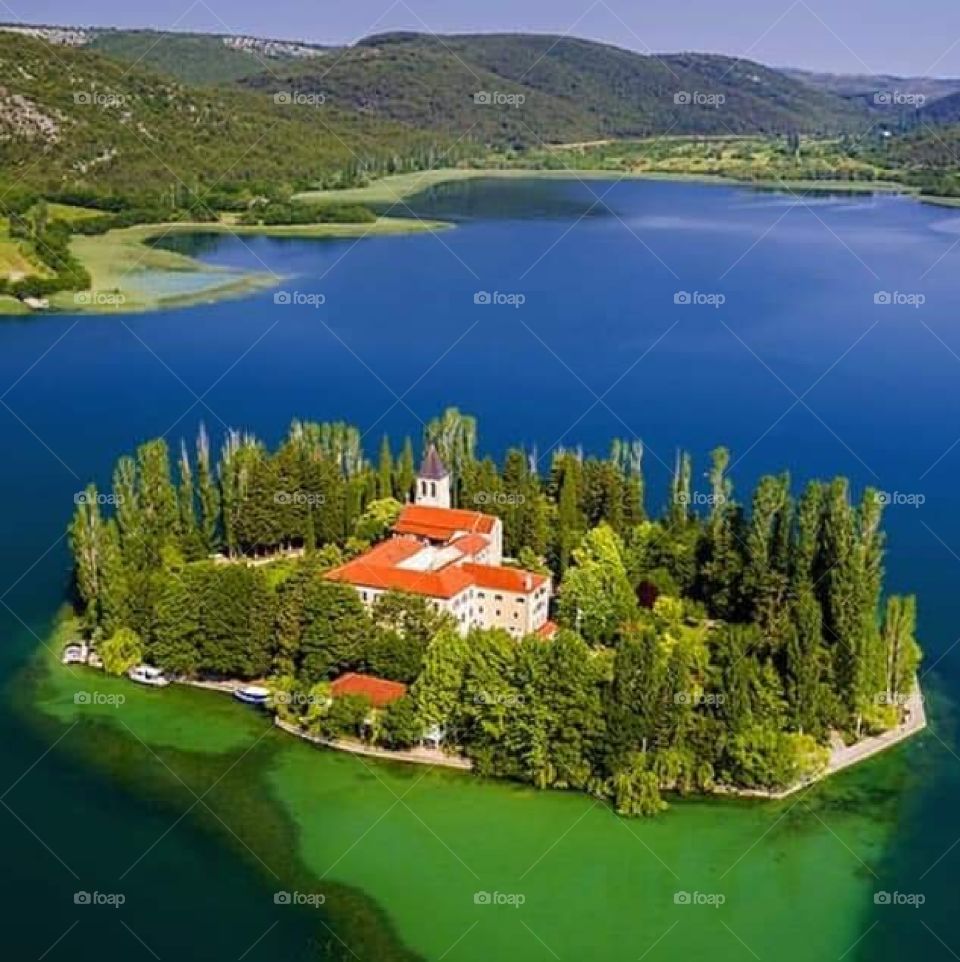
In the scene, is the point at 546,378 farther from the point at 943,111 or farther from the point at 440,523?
the point at 943,111
